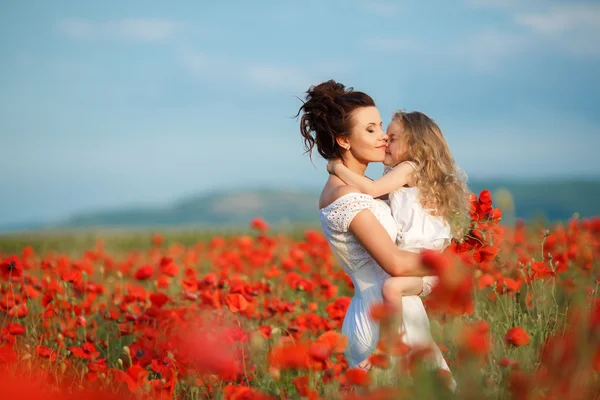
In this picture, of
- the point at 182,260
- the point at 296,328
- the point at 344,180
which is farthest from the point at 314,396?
the point at 182,260

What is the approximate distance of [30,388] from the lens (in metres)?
1.46

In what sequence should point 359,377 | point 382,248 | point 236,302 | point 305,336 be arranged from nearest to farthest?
point 359,377
point 382,248
point 236,302
point 305,336

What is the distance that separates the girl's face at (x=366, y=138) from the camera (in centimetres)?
313

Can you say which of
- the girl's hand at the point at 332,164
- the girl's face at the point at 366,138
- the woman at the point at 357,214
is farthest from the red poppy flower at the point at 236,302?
the girl's face at the point at 366,138

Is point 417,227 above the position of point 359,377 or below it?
above

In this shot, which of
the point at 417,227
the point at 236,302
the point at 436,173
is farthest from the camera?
the point at 236,302

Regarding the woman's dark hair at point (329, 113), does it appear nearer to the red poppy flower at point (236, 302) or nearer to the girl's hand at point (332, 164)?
the girl's hand at point (332, 164)

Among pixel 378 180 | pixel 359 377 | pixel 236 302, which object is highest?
pixel 378 180

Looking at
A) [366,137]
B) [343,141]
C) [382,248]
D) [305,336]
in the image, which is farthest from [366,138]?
[305,336]

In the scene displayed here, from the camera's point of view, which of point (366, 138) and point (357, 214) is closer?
point (357, 214)

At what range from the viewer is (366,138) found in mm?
3125

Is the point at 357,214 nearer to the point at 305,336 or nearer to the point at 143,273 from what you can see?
the point at 305,336

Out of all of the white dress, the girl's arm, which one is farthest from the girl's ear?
the white dress

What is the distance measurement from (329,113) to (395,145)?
1.21 ft
